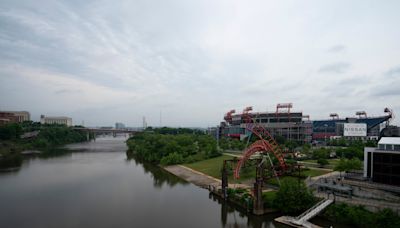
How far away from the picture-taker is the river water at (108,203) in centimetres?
2580

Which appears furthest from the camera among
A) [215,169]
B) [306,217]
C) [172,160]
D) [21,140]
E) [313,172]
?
[21,140]

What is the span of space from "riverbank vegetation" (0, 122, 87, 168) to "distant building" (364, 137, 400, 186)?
62.9m

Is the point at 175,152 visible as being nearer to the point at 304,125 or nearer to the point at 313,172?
the point at 313,172

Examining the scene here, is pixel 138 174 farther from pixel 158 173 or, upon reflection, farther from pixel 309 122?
pixel 309 122

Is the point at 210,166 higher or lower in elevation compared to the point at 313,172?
lower

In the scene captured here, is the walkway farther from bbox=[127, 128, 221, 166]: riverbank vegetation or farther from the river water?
bbox=[127, 128, 221, 166]: riverbank vegetation

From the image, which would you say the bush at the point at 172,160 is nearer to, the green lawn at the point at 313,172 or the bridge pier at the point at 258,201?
the green lawn at the point at 313,172

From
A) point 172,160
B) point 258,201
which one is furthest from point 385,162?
point 172,160

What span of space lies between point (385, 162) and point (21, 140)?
10163 cm

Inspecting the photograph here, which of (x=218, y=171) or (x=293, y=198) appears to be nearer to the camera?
(x=293, y=198)

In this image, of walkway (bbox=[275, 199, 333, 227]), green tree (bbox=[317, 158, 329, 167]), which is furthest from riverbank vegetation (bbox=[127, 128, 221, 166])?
walkway (bbox=[275, 199, 333, 227])

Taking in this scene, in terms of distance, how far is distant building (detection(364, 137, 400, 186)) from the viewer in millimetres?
27625

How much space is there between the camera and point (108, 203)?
103ft

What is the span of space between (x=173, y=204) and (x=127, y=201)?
545 centimetres
